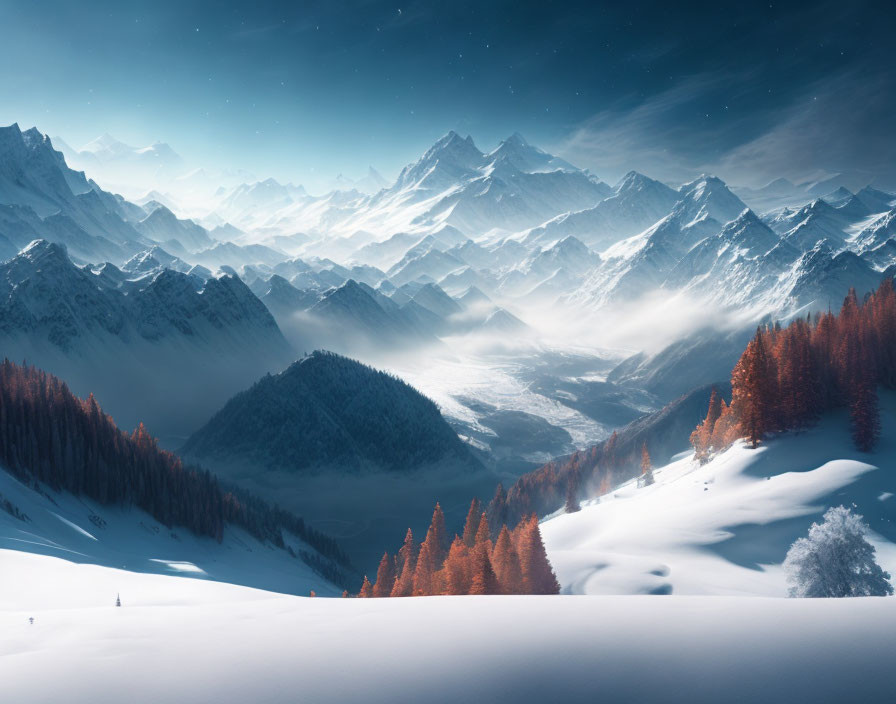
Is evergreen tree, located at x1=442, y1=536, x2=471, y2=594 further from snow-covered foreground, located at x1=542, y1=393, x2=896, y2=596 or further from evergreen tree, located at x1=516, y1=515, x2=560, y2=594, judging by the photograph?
snow-covered foreground, located at x1=542, y1=393, x2=896, y2=596

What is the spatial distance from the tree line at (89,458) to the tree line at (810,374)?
7541 centimetres

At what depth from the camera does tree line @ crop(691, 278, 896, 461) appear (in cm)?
5894

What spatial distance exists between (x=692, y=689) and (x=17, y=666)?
9.57 metres

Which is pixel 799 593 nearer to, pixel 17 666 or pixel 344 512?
pixel 17 666

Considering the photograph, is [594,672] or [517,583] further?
[517,583]

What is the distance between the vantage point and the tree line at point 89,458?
212 feet

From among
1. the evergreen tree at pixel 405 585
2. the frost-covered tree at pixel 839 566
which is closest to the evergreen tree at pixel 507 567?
the frost-covered tree at pixel 839 566

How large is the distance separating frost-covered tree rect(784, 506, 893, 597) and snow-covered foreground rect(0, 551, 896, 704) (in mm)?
29007

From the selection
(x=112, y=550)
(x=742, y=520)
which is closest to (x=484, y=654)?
(x=742, y=520)

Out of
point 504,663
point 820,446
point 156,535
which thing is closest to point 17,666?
point 504,663

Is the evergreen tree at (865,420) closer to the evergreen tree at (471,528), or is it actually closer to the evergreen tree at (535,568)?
the evergreen tree at (535,568)

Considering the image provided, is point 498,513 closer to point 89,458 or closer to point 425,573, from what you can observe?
point 425,573

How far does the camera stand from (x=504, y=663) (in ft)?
24.5

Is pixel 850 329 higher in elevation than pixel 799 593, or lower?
higher
